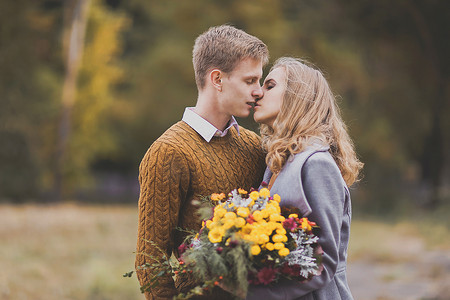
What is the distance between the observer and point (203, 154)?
286cm

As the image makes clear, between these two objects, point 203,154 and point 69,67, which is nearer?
point 203,154

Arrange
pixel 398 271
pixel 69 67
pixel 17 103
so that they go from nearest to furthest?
pixel 398 271 < pixel 17 103 < pixel 69 67

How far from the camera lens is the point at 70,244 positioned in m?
10.2

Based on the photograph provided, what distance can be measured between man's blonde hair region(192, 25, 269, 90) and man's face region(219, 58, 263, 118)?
0.03 metres

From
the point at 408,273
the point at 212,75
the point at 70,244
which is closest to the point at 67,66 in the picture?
the point at 70,244

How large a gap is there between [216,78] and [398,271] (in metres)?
7.17

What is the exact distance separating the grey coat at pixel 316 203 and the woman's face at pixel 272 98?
0.39m

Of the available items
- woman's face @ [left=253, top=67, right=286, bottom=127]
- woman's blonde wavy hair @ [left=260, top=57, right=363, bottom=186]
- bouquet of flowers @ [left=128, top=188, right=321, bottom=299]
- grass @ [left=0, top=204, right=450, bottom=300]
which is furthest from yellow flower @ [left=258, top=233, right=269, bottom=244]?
grass @ [left=0, top=204, right=450, bottom=300]

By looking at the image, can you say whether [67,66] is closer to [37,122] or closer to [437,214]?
[37,122]

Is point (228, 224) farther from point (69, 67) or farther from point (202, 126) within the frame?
point (69, 67)

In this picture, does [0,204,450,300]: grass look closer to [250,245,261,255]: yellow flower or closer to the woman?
the woman

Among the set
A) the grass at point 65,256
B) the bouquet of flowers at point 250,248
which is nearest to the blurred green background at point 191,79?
the grass at point 65,256

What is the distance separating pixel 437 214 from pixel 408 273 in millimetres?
7665

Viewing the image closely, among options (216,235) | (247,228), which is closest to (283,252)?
(247,228)
